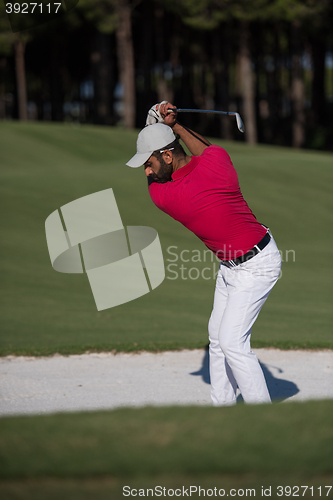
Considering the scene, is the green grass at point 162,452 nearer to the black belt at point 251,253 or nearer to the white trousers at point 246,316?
the white trousers at point 246,316

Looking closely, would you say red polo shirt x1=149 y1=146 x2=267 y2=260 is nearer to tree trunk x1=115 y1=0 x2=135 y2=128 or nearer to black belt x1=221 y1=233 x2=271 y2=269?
black belt x1=221 y1=233 x2=271 y2=269

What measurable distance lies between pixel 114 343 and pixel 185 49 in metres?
39.1

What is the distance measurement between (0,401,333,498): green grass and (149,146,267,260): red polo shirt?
4.87 feet

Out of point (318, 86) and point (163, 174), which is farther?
point (318, 86)

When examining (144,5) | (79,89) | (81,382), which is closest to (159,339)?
(81,382)

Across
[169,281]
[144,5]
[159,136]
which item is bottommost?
[169,281]

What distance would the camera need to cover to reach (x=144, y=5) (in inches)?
1419

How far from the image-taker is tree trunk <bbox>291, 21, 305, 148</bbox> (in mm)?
34625

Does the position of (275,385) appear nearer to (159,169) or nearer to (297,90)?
(159,169)

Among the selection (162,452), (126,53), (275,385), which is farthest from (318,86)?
(162,452)

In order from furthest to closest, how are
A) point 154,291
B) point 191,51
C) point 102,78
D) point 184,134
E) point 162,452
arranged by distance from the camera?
point 191,51 < point 102,78 < point 154,291 < point 184,134 < point 162,452

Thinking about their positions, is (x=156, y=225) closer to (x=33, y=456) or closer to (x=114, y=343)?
(x=114, y=343)

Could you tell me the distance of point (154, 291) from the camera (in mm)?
9922

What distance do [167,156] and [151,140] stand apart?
182 mm
